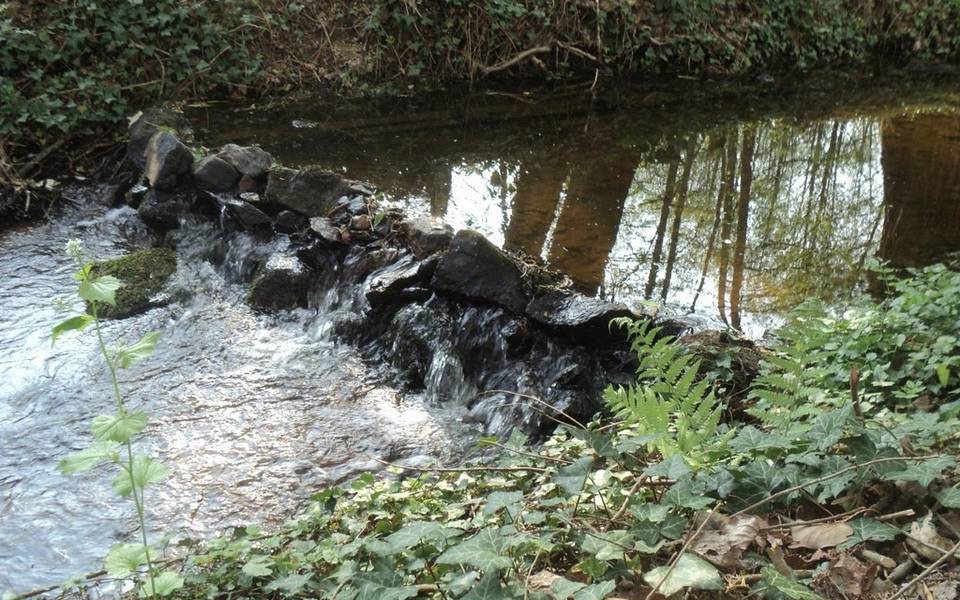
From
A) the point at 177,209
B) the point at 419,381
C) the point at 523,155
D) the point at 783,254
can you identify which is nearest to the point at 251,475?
the point at 419,381

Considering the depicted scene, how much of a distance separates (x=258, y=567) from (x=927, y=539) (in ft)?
6.71

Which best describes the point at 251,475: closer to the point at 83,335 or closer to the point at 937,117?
the point at 83,335

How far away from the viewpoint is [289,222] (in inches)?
260

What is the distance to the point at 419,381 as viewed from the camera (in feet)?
16.7

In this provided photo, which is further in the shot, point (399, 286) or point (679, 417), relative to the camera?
point (399, 286)

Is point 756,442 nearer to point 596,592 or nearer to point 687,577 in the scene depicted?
point 687,577

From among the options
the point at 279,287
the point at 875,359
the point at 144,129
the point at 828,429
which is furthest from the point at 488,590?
the point at 144,129

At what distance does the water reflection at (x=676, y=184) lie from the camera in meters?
6.00

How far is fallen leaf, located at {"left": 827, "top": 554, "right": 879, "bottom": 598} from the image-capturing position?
81.4 inches

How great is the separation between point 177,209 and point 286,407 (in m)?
3.11

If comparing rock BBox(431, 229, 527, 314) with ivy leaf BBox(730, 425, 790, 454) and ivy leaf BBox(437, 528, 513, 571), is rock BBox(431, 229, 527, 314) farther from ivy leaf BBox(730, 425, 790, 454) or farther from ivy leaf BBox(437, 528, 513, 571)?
ivy leaf BBox(437, 528, 513, 571)

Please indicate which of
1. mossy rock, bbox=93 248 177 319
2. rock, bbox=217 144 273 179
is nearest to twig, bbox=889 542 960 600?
mossy rock, bbox=93 248 177 319

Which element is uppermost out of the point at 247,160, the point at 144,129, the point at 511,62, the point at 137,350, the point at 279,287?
the point at 511,62

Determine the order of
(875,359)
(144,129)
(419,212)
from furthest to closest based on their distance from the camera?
1. (144,129)
2. (419,212)
3. (875,359)
